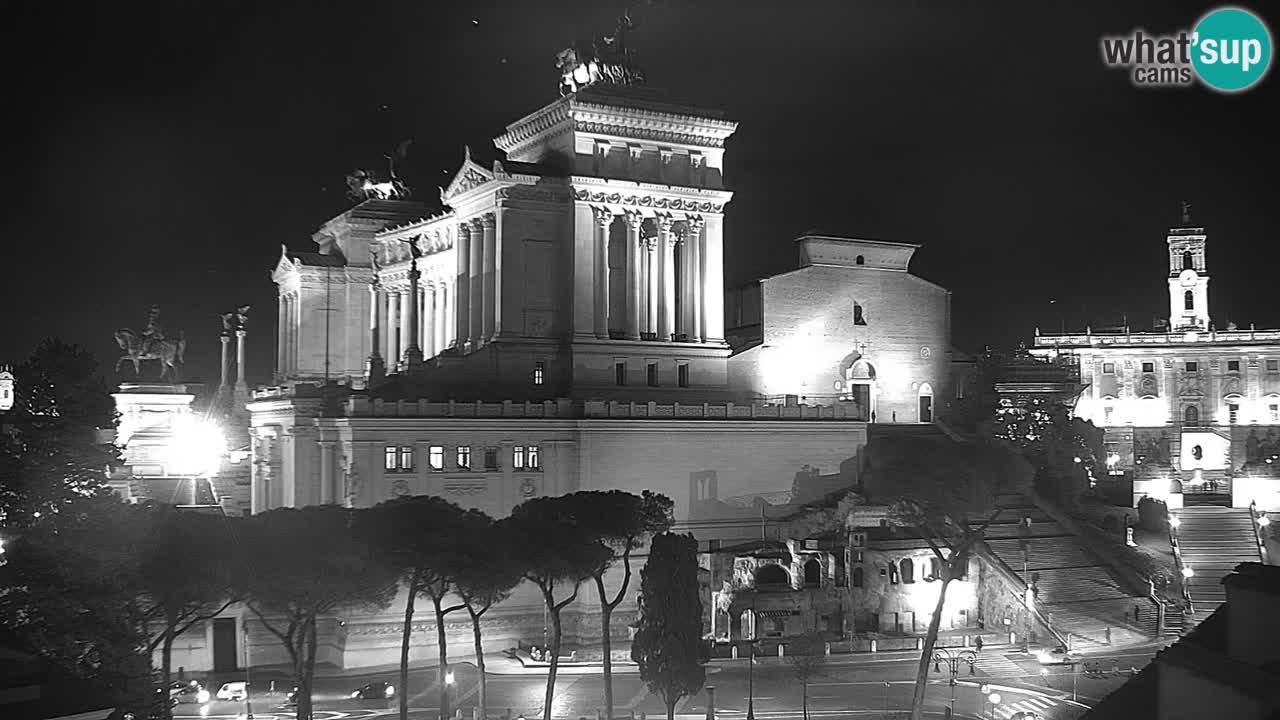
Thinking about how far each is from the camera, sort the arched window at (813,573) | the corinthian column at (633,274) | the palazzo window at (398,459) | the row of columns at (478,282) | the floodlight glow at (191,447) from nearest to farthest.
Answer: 1. the palazzo window at (398,459)
2. the arched window at (813,573)
3. the floodlight glow at (191,447)
4. the row of columns at (478,282)
5. the corinthian column at (633,274)

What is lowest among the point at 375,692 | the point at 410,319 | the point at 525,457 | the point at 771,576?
the point at 375,692

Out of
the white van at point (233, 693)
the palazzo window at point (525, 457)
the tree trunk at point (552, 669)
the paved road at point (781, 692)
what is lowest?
the paved road at point (781, 692)

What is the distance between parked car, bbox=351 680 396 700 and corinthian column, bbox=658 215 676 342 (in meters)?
30.3

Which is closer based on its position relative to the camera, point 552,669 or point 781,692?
point 552,669

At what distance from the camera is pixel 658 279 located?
77688 mm

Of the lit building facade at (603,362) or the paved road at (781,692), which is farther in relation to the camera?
the lit building facade at (603,362)

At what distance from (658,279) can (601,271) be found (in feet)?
13.4

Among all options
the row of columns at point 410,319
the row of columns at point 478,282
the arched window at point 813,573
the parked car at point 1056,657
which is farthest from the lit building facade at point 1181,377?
the row of columns at point 478,282

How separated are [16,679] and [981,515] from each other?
4866 cm

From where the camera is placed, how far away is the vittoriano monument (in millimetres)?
74938

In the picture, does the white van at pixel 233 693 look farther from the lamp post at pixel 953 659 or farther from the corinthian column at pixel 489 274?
the lamp post at pixel 953 659

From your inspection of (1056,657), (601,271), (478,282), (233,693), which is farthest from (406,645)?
Result: (478,282)

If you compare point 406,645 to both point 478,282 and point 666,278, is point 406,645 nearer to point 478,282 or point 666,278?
point 478,282

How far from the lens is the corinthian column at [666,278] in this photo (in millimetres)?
77688
